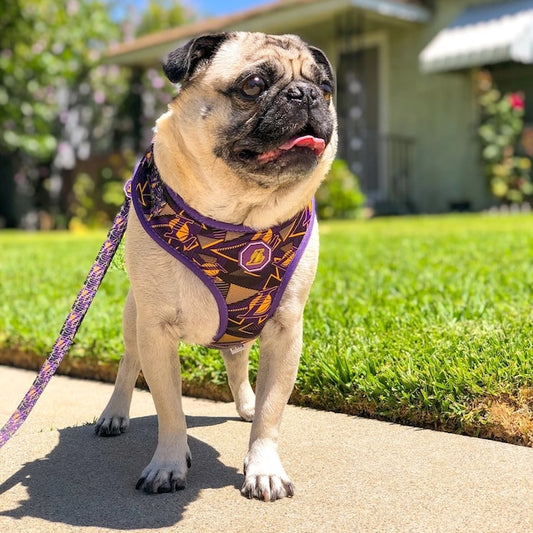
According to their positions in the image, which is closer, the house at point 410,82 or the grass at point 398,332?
the grass at point 398,332

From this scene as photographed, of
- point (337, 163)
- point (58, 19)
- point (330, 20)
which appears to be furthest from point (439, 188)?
point (58, 19)

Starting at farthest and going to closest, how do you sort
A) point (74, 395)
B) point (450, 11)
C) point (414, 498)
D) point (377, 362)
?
point (450, 11) → point (74, 395) → point (377, 362) → point (414, 498)

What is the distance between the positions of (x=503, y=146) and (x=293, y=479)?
11.3 metres

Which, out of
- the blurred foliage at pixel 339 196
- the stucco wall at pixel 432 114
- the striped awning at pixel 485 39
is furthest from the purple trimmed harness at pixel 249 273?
the stucco wall at pixel 432 114

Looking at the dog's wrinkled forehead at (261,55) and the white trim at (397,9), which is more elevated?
the white trim at (397,9)

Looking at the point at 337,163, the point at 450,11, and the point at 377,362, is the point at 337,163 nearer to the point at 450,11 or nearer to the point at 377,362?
the point at 450,11

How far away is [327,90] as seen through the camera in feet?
8.45

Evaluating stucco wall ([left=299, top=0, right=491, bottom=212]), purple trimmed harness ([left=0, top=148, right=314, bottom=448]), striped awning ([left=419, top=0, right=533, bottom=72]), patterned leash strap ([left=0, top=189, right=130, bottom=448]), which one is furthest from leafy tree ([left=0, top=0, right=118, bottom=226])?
purple trimmed harness ([left=0, top=148, right=314, bottom=448])

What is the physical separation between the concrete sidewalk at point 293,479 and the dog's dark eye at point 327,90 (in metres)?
→ 1.25

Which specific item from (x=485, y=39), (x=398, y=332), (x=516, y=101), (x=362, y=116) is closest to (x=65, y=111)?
(x=362, y=116)

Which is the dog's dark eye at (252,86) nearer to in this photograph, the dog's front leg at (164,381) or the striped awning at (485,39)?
the dog's front leg at (164,381)

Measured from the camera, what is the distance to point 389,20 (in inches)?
521

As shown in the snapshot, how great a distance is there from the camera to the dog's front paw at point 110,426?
9.48 feet

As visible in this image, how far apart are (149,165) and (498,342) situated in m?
1.64
